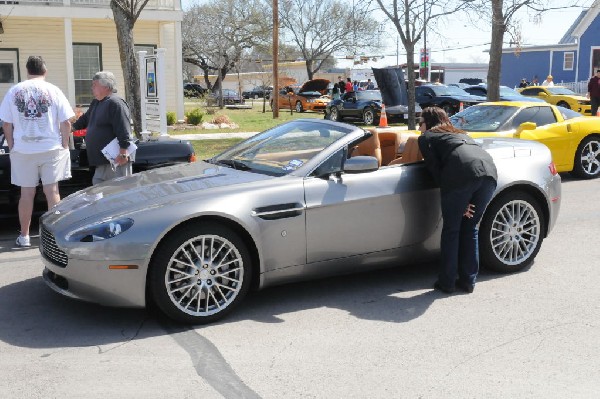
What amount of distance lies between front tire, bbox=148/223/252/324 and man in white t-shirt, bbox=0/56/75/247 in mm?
2839

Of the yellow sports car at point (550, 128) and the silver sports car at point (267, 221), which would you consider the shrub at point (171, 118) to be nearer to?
the yellow sports car at point (550, 128)

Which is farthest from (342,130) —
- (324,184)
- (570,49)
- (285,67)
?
(285,67)

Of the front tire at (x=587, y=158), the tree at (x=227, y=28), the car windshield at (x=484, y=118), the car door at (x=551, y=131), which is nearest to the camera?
the car windshield at (x=484, y=118)

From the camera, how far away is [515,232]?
5.83 meters

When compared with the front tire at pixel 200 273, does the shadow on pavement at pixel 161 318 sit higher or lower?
lower

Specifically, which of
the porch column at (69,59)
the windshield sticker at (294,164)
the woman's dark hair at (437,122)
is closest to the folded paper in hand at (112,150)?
the windshield sticker at (294,164)

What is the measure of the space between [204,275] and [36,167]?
9.91ft

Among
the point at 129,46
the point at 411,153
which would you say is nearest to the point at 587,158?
the point at 411,153

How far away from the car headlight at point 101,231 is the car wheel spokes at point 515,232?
3.02m

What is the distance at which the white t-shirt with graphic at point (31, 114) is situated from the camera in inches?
261

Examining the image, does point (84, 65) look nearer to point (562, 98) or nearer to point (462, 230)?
point (562, 98)

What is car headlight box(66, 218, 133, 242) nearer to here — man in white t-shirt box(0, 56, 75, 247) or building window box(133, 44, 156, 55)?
man in white t-shirt box(0, 56, 75, 247)

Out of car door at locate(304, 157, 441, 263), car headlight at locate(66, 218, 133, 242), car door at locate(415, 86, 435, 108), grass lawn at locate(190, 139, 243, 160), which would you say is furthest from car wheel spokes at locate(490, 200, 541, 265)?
car door at locate(415, 86, 435, 108)

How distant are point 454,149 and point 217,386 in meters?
2.61
